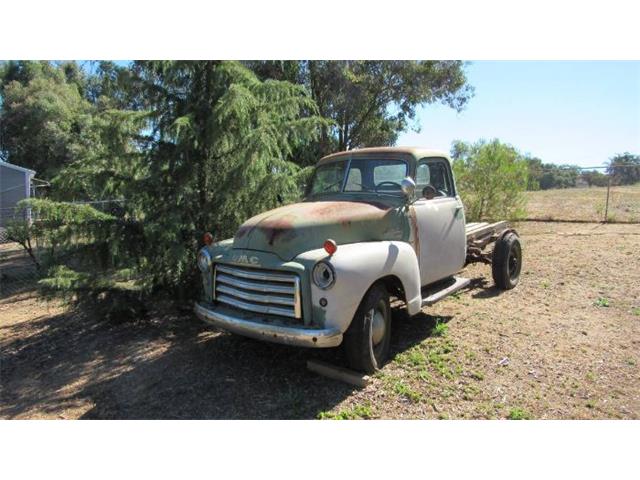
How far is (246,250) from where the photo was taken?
4.25m

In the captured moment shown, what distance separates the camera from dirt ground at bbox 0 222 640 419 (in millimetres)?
3793

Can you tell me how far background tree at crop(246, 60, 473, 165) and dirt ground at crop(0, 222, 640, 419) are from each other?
7.06m

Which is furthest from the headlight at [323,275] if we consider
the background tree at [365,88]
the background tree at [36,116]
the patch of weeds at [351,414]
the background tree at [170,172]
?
the background tree at [36,116]

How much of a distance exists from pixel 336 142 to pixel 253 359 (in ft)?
34.8

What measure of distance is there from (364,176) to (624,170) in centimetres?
1377

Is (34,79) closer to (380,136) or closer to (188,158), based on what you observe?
(380,136)

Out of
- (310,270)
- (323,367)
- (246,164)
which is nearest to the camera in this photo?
(310,270)

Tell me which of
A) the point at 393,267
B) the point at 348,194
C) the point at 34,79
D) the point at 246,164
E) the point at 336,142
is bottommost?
the point at 393,267

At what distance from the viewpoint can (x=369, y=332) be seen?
4016mm

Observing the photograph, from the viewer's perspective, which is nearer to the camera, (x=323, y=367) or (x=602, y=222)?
(x=323, y=367)

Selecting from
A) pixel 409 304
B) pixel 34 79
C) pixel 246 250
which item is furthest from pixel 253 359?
pixel 34 79

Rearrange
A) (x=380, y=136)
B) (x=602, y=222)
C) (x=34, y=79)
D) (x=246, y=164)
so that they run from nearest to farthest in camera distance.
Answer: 1. (x=246, y=164)
2. (x=602, y=222)
3. (x=380, y=136)
4. (x=34, y=79)

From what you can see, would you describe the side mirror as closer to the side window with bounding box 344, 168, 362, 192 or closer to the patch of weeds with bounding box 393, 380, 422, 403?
the side window with bounding box 344, 168, 362, 192

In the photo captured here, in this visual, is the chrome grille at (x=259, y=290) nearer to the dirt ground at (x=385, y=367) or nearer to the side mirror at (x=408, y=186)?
the dirt ground at (x=385, y=367)
